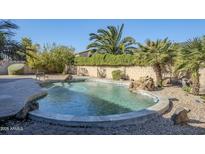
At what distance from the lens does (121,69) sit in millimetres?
24344

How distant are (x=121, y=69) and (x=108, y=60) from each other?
2193mm

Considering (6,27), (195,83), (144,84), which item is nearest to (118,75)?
(144,84)

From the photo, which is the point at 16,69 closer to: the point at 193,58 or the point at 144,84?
the point at 144,84

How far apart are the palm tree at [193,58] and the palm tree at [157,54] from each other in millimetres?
3421

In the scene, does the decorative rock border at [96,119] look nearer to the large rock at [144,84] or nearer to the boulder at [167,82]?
the large rock at [144,84]

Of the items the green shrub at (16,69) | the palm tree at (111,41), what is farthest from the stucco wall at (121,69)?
the green shrub at (16,69)

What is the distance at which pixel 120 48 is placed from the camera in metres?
29.9

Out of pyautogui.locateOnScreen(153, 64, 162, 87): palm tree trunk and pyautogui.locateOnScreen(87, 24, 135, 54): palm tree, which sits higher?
pyautogui.locateOnScreen(87, 24, 135, 54): palm tree

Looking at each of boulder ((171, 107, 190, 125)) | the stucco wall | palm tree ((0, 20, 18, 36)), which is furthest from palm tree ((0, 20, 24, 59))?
the stucco wall

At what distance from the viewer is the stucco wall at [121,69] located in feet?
67.8

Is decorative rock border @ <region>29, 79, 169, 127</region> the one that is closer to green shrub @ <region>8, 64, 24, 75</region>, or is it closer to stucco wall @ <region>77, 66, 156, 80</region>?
stucco wall @ <region>77, 66, 156, 80</region>

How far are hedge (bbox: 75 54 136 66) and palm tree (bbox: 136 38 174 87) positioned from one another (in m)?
3.06

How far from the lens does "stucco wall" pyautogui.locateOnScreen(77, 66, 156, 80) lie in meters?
20.7
